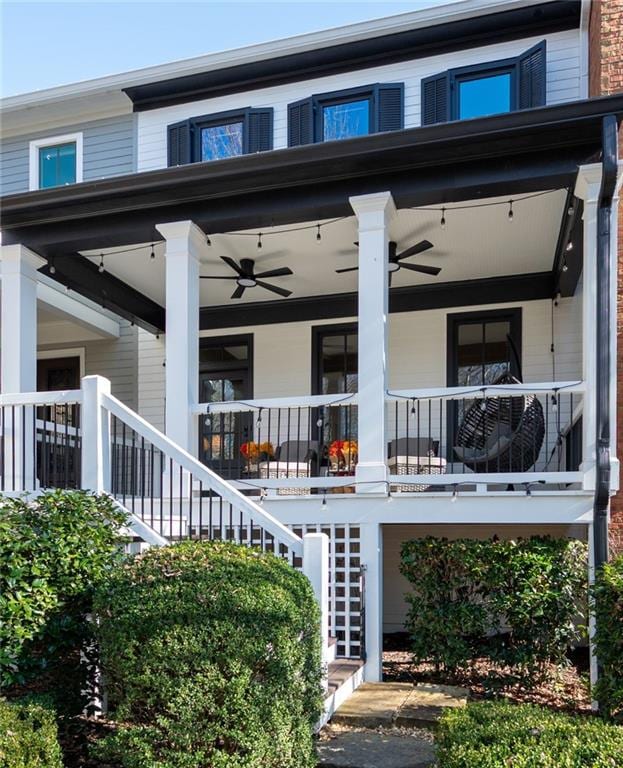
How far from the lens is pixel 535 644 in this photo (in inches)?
225

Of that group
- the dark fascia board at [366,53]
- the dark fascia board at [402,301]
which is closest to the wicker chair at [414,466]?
the dark fascia board at [402,301]

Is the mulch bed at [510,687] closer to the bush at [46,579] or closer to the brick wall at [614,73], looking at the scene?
the brick wall at [614,73]

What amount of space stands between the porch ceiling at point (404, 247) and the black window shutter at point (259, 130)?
186 centimetres

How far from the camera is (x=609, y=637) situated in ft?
16.5

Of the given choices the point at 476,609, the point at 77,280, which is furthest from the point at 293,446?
the point at 476,609

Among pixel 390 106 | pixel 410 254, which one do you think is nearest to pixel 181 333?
pixel 410 254

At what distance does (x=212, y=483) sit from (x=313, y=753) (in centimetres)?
218

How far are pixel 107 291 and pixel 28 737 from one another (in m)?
6.70

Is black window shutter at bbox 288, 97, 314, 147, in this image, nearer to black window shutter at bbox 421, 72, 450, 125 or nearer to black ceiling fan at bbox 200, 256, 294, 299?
black window shutter at bbox 421, 72, 450, 125

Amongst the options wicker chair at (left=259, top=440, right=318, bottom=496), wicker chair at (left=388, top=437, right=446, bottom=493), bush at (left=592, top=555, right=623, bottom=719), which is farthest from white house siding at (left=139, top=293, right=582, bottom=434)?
bush at (left=592, top=555, right=623, bottom=719)

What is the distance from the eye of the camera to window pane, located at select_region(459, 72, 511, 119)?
8.60m

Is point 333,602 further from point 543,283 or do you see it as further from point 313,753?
point 543,283

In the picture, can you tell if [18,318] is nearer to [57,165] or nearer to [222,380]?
[222,380]

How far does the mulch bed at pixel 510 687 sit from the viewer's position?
5.71 m
